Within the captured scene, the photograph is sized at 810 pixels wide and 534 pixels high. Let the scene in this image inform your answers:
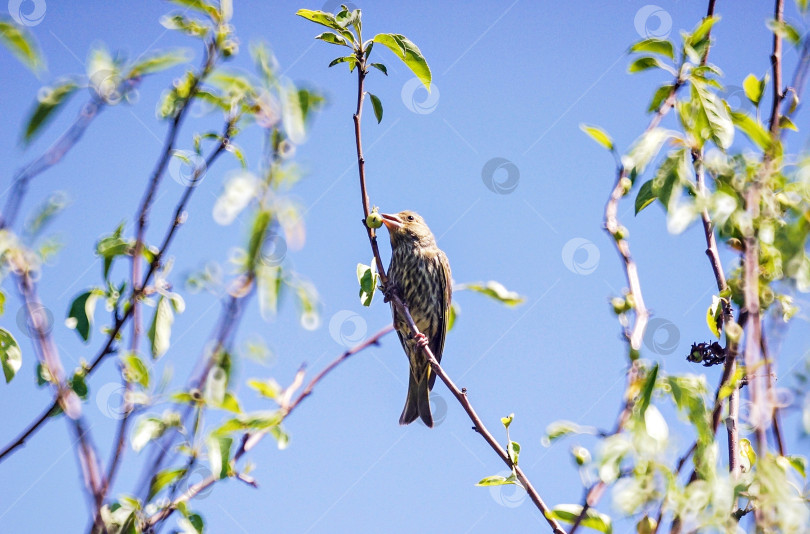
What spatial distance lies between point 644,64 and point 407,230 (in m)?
4.73

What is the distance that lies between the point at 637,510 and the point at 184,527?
125cm

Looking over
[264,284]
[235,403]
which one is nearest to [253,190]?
[264,284]

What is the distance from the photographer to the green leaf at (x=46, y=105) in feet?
5.36

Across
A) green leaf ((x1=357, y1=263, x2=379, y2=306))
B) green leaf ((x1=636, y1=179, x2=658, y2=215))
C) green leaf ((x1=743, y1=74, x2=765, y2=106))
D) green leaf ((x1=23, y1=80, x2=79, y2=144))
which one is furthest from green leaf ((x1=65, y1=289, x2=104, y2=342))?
green leaf ((x1=743, y1=74, x2=765, y2=106))

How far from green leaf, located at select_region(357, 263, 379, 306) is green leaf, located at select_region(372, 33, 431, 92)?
1.07 meters

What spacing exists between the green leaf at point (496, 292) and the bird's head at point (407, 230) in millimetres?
3628

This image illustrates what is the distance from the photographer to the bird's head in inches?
291

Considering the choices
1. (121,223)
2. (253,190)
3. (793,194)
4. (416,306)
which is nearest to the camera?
(253,190)

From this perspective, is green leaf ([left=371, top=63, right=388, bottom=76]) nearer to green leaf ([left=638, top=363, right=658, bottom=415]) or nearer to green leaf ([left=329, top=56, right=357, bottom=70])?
green leaf ([left=329, top=56, right=357, bottom=70])

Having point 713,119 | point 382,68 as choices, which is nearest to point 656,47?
point 713,119

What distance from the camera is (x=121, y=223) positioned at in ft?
8.20

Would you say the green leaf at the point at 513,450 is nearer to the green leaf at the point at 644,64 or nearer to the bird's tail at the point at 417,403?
the green leaf at the point at 644,64

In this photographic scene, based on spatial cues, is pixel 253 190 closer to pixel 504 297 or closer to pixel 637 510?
pixel 637 510

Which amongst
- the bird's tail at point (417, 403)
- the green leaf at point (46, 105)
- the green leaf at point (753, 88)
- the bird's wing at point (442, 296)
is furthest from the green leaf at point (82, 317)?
the bird's wing at point (442, 296)
